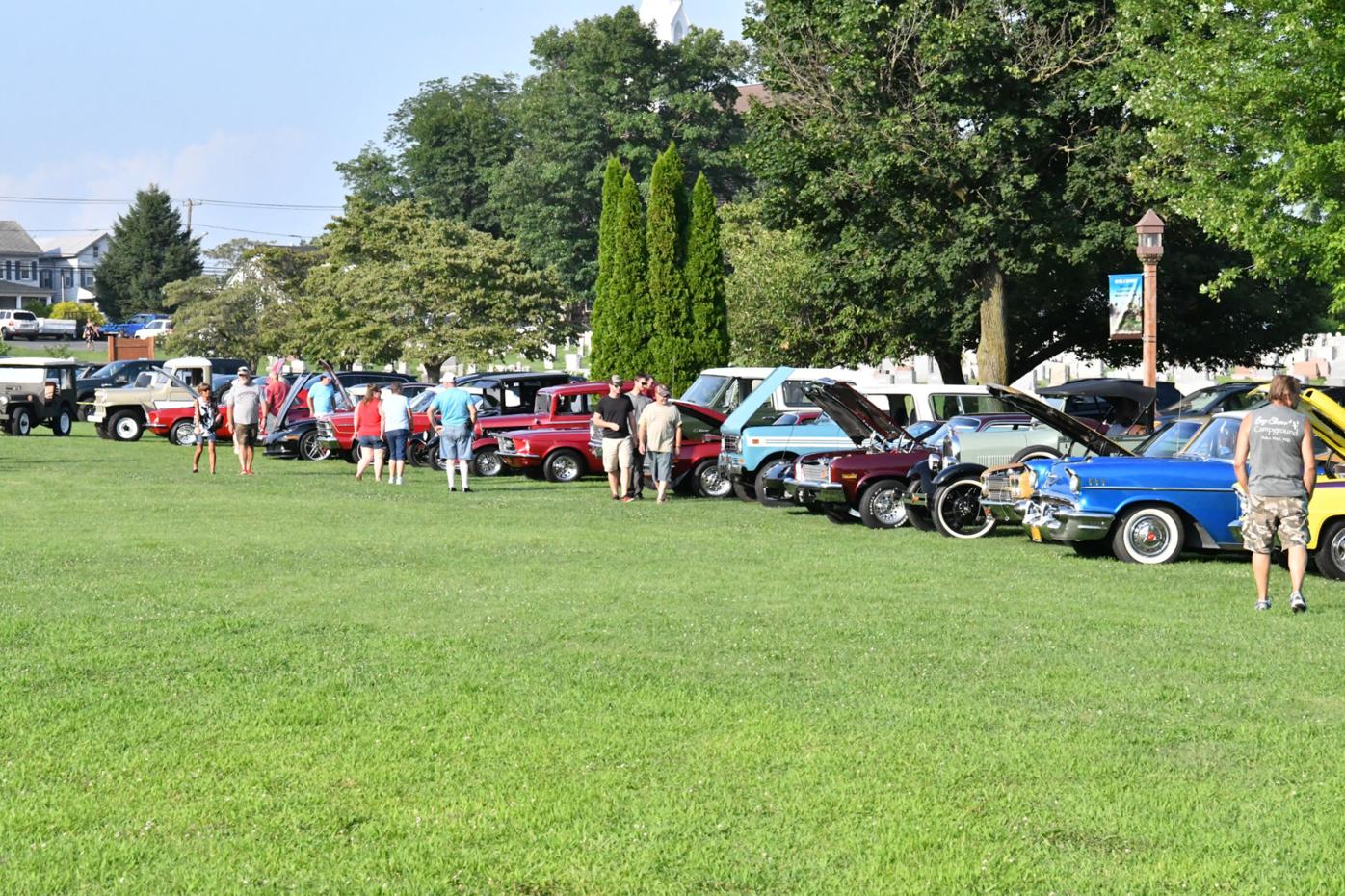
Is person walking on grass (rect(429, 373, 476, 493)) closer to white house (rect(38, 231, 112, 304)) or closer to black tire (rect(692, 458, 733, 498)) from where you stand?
black tire (rect(692, 458, 733, 498))

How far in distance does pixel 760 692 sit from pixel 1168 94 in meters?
22.9

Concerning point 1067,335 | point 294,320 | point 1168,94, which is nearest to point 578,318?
point 294,320

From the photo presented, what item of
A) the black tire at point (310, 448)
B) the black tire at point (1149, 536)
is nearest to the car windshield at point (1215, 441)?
the black tire at point (1149, 536)

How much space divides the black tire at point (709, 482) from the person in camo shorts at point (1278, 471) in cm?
1398

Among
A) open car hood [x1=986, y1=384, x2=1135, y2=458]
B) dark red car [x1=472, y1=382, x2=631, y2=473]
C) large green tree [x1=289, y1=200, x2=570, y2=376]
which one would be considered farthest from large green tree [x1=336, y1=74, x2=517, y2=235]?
open car hood [x1=986, y1=384, x2=1135, y2=458]

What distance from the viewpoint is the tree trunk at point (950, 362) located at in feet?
151

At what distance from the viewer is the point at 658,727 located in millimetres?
8453

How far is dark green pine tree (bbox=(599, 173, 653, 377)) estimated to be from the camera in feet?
130

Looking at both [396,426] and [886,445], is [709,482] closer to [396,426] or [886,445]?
[396,426]

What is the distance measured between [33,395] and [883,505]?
30.0m

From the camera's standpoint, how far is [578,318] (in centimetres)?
8738

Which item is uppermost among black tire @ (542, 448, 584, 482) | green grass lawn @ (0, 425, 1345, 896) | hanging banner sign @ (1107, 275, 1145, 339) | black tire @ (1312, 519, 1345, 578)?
hanging banner sign @ (1107, 275, 1145, 339)

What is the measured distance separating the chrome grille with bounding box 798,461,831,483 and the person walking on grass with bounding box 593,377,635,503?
400cm

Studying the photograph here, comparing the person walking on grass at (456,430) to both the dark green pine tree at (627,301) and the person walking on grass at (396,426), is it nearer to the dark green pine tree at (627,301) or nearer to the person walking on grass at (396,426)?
the person walking on grass at (396,426)
